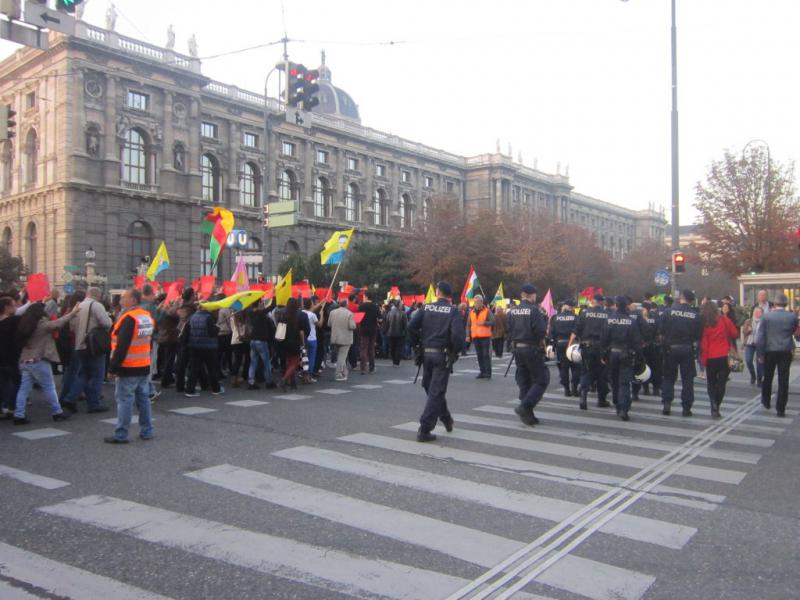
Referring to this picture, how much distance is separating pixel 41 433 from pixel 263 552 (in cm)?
525

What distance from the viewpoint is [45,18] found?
28.8 feet

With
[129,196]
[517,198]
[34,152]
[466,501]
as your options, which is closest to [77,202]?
[129,196]

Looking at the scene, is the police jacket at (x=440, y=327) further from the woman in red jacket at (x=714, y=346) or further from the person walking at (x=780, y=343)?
the person walking at (x=780, y=343)

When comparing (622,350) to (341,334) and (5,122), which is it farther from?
(5,122)

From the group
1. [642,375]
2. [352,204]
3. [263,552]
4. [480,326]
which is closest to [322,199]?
[352,204]

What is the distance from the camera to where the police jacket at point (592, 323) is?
424 inches

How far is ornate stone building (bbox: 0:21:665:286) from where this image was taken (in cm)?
4469

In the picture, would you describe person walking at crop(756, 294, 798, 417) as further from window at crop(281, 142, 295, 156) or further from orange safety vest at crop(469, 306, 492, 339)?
window at crop(281, 142, 295, 156)

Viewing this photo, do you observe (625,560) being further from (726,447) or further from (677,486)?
(726,447)

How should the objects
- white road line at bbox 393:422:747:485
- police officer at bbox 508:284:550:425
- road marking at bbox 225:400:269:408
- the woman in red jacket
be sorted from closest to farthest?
white road line at bbox 393:422:747:485, police officer at bbox 508:284:550:425, the woman in red jacket, road marking at bbox 225:400:269:408

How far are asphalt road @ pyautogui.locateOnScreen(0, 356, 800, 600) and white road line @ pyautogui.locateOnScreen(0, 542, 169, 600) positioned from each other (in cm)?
1

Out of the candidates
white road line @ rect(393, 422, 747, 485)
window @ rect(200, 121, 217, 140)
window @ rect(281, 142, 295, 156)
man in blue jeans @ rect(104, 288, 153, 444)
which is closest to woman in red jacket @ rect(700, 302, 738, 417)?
white road line @ rect(393, 422, 747, 485)

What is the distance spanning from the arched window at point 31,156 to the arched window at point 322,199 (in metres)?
23.6

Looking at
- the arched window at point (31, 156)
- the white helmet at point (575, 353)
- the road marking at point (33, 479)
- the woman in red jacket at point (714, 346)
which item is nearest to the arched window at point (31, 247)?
the arched window at point (31, 156)
